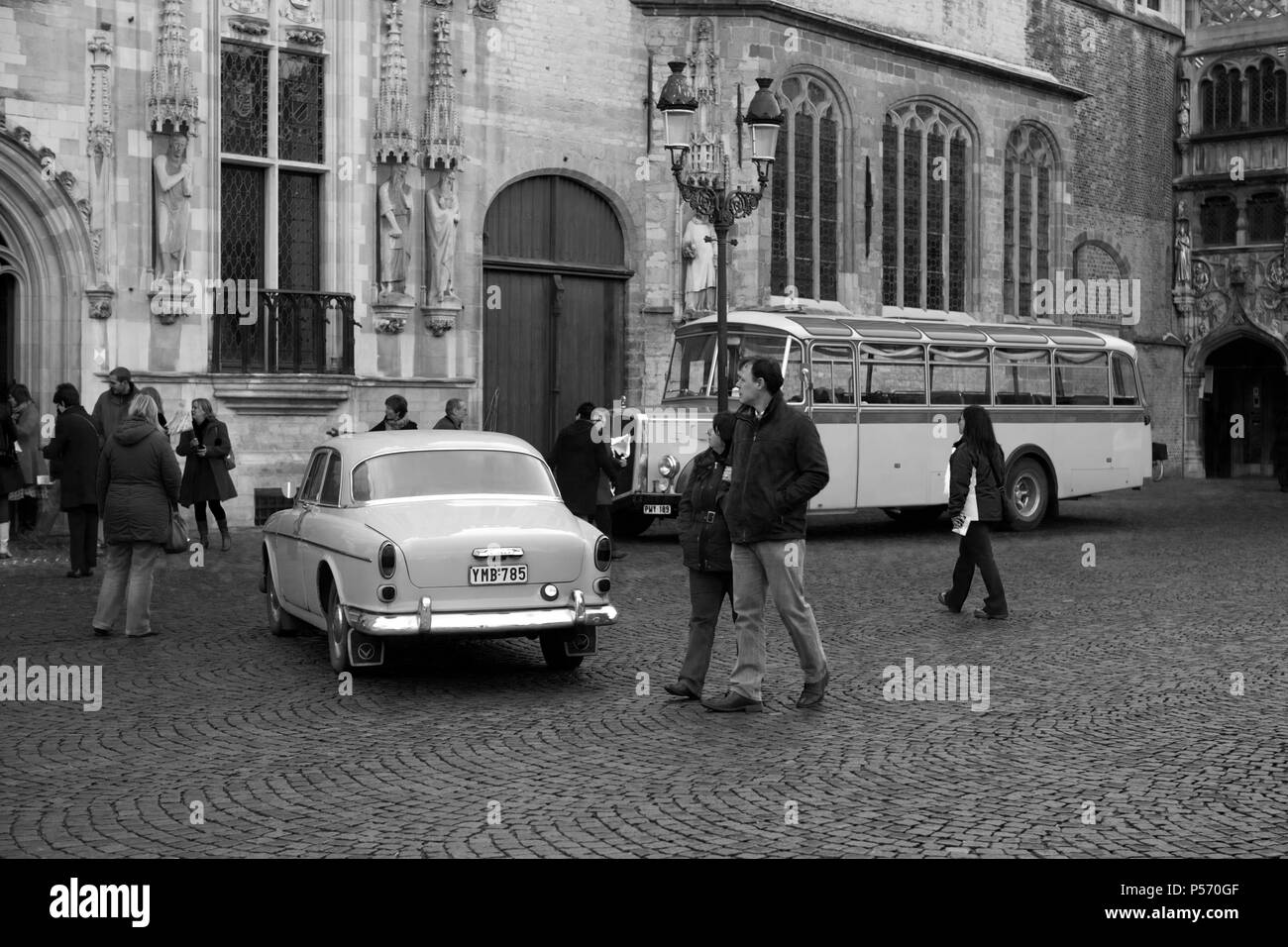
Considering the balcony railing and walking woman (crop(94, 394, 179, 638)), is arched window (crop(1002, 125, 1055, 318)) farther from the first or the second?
walking woman (crop(94, 394, 179, 638))

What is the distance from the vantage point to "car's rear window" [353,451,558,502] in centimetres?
1063

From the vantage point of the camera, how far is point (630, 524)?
21.2 m

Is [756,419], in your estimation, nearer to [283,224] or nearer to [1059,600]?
[1059,600]

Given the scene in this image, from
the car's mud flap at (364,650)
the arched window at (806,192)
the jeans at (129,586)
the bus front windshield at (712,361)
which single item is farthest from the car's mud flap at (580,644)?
the arched window at (806,192)

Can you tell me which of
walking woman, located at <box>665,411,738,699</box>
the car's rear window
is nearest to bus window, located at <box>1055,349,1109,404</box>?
the car's rear window

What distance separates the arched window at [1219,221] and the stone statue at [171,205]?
27450 millimetres

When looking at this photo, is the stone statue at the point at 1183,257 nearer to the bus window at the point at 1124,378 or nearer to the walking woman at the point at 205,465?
the bus window at the point at 1124,378

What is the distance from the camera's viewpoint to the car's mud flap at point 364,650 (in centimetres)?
1005

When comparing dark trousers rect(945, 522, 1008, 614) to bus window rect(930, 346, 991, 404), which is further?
bus window rect(930, 346, 991, 404)

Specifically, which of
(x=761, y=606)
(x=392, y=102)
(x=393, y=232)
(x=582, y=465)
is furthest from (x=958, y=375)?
(x=761, y=606)

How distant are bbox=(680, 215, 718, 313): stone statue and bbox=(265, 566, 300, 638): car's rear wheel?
587 inches

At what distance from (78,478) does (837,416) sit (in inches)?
376
